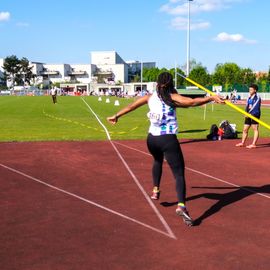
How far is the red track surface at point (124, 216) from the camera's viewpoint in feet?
14.9

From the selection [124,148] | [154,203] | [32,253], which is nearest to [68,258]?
[32,253]

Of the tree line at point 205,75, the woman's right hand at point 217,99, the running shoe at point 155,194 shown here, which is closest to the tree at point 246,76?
the tree line at point 205,75

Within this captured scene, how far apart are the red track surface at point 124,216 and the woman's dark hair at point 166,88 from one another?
1671 millimetres

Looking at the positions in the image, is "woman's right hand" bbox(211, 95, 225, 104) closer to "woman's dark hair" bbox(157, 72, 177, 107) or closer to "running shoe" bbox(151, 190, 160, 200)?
"woman's dark hair" bbox(157, 72, 177, 107)

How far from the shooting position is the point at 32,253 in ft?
15.3

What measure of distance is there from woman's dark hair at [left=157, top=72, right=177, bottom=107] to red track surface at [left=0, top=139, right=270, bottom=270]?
167 centimetres

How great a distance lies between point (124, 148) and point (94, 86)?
148006mm

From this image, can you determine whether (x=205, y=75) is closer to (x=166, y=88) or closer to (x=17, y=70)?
(x=17, y=70)

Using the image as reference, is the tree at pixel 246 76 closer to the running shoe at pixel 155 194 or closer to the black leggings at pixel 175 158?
the running shoe at pixel 155 194

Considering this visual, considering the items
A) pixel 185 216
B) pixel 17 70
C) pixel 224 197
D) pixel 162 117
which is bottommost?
pixel 224 197

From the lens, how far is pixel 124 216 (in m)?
6.00

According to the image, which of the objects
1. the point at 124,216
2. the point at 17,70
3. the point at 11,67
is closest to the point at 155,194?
the point at 124,216

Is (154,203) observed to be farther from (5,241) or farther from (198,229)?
(5,241)

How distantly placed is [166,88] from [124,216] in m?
1.93
